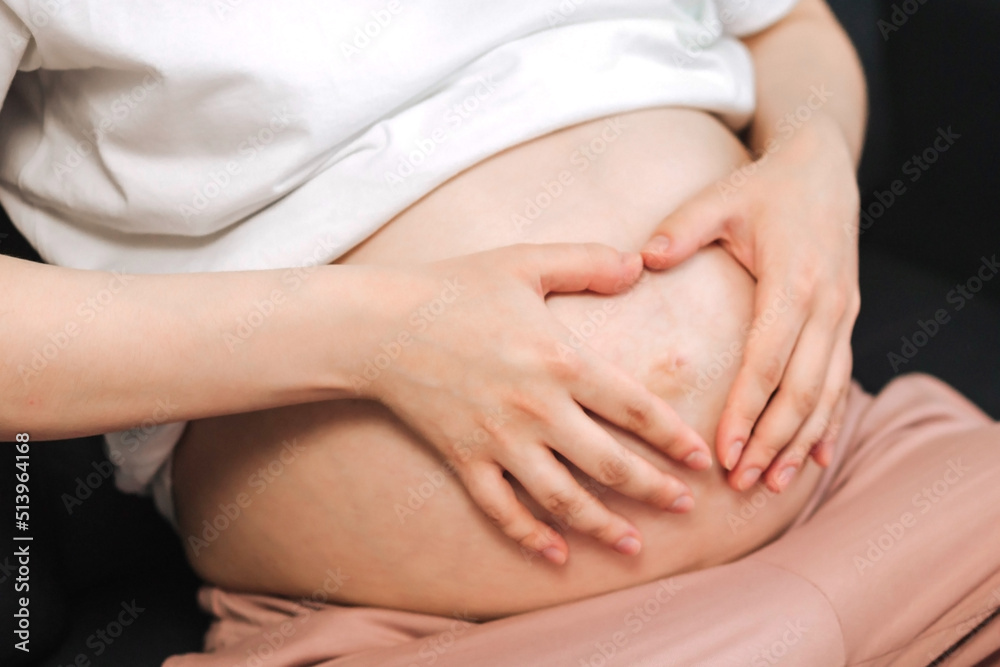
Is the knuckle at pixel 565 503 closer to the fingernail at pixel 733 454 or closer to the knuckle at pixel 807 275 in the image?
the fingernail at pixel 733 454

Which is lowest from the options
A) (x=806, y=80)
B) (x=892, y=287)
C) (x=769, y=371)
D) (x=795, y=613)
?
(x=892, y=287)

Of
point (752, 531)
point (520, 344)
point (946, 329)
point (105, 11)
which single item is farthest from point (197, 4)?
point (946, 329)

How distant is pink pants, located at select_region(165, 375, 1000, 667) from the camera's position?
535 mm

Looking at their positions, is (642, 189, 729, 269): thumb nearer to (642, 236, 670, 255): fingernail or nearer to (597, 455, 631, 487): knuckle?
(642, 236, 670, 255): fingernail

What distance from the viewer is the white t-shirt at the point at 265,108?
1.85ft

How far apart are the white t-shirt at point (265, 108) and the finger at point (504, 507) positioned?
21cm

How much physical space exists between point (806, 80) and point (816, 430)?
1.37 ft

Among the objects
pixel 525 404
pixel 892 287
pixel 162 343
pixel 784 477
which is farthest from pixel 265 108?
pixel 892 287

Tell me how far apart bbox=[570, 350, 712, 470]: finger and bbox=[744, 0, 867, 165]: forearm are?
14.1 inches

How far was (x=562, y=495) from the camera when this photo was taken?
55 cm

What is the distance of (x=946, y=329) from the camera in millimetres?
1126

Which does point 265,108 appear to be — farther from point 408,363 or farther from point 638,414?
Answer: point 638,414

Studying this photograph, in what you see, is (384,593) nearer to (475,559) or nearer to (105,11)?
(475,559)

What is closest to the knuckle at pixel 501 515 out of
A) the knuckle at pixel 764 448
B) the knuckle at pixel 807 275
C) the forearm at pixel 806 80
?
the knuckle at pixel 764 448
